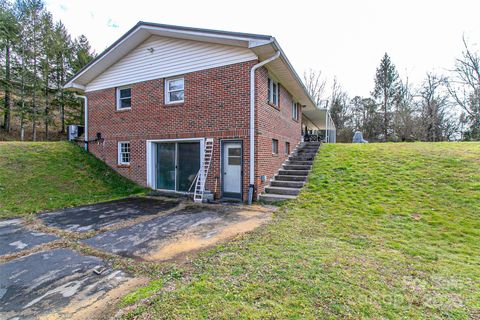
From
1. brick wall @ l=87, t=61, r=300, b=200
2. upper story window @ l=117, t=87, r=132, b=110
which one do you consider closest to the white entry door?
brick wall @ l=87, t=61, r=300, b=200

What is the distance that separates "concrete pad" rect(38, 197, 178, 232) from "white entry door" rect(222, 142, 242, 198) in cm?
191

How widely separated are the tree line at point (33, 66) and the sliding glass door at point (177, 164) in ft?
59.1

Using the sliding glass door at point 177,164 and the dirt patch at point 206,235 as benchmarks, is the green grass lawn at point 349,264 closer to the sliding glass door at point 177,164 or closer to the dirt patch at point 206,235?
the dirt patch at point 206,235

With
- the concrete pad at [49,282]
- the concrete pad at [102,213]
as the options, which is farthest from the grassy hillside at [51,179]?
the concrete pad at [49,282]

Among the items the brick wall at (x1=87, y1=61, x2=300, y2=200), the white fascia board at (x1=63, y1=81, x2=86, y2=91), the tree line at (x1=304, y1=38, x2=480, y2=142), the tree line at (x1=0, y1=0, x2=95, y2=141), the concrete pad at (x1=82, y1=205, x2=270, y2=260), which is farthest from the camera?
the tree line at (x1=304, y1=38, x2=480, y2=142)

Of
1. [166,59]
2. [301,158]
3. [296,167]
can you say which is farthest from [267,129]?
[166,59]

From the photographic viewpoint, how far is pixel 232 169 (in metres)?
8.13

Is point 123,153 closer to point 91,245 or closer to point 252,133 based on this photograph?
point 252,133

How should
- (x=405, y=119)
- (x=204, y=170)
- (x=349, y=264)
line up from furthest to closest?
(x=405, y=119) < (x=204, y=170) < (x=349, y=264)

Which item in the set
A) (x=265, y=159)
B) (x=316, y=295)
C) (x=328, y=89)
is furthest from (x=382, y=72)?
(x=316, y=295)

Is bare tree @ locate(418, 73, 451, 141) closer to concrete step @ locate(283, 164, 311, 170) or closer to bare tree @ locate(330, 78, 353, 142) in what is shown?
bare tree @ locate(330, 78, 353, 142)

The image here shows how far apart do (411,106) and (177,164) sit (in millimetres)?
29817

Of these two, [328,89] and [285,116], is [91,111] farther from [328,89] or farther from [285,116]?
[328,89]

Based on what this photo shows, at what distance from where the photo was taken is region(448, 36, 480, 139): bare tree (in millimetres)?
22094
